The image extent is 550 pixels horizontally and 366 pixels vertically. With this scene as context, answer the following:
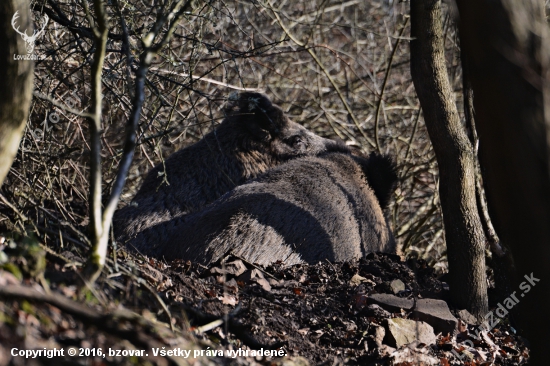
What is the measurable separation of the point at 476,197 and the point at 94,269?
3.30m

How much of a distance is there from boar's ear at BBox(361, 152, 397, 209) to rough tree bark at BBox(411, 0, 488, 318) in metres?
2.58

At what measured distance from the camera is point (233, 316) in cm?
354

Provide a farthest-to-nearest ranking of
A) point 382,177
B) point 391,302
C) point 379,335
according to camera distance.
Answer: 1. point 382,177
2. point 391,302
3. point 379,335

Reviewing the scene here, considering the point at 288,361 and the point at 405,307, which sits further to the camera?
the point at 405,307

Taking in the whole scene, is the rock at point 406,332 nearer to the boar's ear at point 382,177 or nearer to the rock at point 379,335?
Answer: the rock at point 379,335

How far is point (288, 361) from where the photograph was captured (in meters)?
3.28

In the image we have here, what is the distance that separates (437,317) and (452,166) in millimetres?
1138

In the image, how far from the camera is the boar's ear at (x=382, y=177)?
7398 mm

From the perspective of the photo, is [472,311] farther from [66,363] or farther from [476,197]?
[66,363]

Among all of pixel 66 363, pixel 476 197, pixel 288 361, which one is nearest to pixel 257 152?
pixel 476 197

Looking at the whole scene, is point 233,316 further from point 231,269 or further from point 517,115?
point 517,115

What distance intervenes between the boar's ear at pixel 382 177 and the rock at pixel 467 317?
9.32ft

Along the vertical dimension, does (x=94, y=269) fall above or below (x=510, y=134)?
below

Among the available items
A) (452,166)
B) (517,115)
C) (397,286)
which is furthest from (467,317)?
(517,115)
